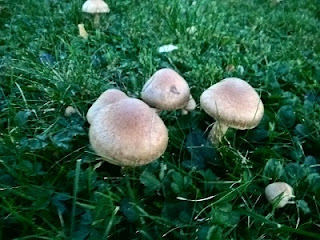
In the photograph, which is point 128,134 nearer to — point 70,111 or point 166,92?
point 166,92

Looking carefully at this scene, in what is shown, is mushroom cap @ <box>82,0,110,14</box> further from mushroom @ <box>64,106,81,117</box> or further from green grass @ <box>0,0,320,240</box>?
mushroom @ <box>64,106,81,117</box>

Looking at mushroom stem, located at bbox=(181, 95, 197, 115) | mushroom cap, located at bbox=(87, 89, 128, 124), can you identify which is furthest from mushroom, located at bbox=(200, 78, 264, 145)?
mushroom cap, located at bbox=(87, 89, 128, 124)

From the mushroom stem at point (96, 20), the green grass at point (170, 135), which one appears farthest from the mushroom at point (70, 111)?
the mushroom stem at point (96, 20)

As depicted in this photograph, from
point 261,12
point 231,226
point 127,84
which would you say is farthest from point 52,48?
point 261,12

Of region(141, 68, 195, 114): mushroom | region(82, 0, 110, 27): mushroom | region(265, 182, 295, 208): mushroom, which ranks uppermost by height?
region(141, 68, 195, 114): mushroom

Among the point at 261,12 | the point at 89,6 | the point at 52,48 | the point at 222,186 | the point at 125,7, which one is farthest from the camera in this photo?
the point at 261,12

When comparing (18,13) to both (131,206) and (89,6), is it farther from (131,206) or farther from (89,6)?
(131,206)
